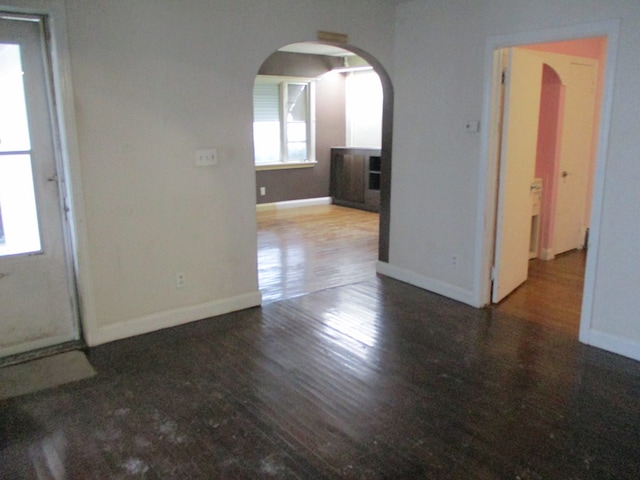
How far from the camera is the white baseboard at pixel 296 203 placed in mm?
8852

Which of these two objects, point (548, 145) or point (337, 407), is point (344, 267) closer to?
point (548, 145)

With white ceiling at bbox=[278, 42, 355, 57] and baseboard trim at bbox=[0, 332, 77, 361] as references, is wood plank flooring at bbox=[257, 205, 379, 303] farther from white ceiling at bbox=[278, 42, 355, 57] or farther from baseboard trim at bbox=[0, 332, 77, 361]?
white ceiling at bbox=[278, 42, 355, 57]

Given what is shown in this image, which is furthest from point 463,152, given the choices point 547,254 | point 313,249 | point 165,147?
point 313,249

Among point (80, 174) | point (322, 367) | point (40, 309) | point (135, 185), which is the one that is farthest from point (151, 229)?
point (322, 367)

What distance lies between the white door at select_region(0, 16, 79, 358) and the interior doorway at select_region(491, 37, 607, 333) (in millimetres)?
3154

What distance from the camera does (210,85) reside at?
3.73 metres

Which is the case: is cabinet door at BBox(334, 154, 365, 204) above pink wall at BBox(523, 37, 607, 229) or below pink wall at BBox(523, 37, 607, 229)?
below

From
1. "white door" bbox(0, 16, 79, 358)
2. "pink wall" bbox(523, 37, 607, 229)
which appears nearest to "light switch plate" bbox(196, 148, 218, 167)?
"white door" bbox(0, 16, 79, 358)

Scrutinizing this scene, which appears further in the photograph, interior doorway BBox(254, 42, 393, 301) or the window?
the window

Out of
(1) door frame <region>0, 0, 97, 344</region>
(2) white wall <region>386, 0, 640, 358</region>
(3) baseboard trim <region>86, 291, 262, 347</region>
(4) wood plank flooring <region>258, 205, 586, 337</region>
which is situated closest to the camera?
(1) door frame <region>0, 0, 97, 344</region>

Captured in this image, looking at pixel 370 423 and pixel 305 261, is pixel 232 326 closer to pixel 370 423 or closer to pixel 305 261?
pixel 370 423

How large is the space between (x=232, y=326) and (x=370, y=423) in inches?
61.6

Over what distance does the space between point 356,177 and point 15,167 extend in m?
6.25

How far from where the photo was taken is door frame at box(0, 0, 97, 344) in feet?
10.1
